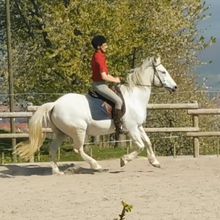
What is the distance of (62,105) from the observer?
36.2 feet

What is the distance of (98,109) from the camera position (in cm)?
1111

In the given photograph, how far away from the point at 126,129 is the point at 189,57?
16347mm

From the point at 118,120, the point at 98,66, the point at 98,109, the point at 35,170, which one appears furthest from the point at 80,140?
the point at 35,170

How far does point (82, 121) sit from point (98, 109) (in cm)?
31

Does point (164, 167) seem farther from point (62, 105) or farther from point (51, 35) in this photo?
point (51, 35)

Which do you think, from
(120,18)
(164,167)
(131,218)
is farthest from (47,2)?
(131,218)

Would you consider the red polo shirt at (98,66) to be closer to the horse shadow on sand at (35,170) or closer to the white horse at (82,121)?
the white horse at (82,121)

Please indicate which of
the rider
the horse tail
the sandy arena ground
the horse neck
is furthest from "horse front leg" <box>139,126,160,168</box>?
the horse tail

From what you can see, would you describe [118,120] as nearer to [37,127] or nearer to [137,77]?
[137,77]

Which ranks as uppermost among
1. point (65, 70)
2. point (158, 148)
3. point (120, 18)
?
point (120, 18)

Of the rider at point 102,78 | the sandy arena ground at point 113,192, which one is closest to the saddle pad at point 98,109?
the rider at point 102,78

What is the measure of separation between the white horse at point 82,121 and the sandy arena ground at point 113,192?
1.39 feet

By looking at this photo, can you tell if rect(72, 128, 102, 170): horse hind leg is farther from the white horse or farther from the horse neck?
the horse neck

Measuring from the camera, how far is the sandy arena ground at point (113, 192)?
7402 millimetres
